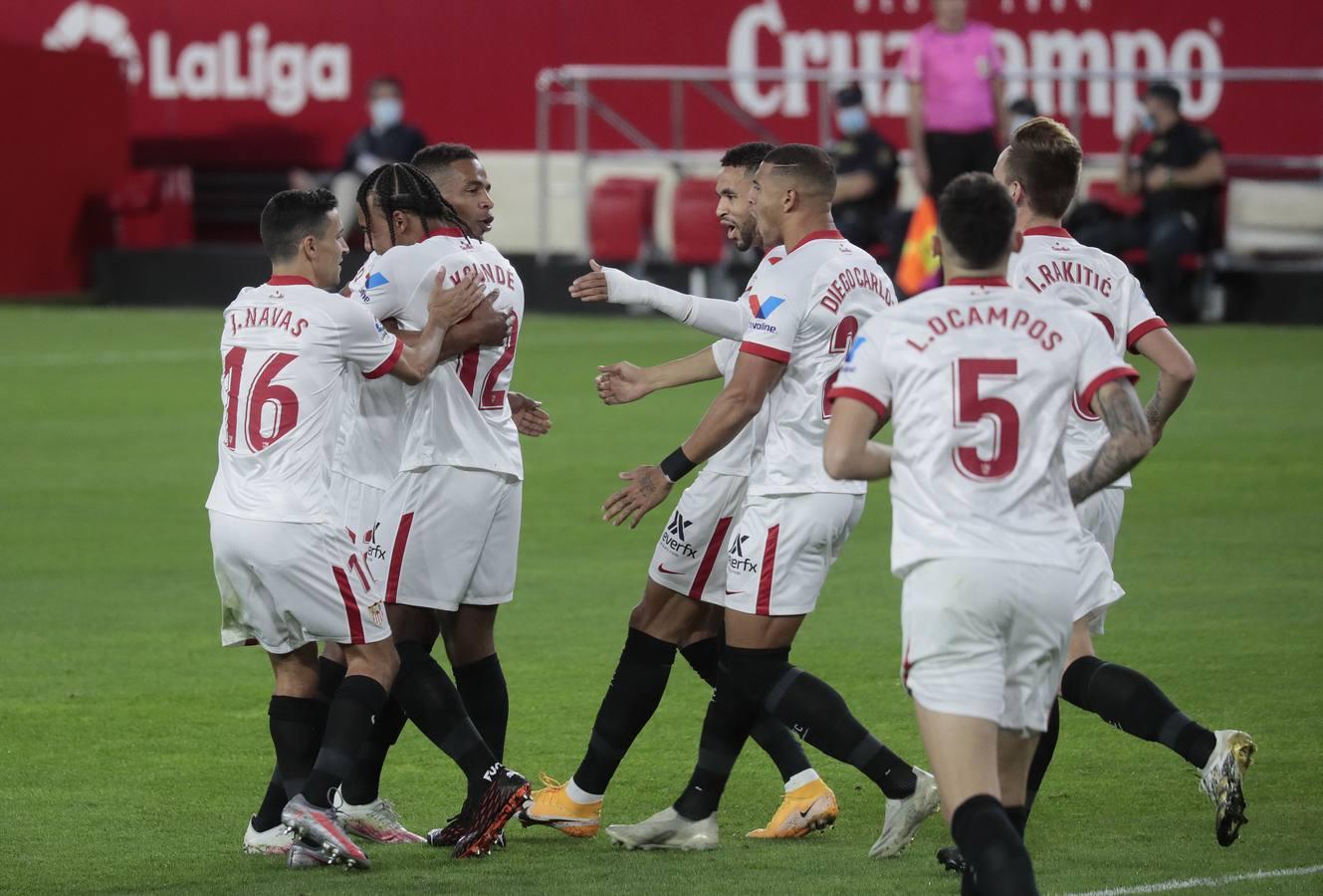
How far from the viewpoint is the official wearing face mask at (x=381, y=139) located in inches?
924

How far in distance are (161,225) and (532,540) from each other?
53.9 feet

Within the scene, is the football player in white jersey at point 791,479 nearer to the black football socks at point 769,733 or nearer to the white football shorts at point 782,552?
the white football shorts at point 782,552

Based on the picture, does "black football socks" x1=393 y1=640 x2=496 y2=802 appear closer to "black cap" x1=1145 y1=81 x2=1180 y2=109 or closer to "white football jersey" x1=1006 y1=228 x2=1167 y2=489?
"white football jersey" x1=1006 y1=228 x2=1167 y2=489

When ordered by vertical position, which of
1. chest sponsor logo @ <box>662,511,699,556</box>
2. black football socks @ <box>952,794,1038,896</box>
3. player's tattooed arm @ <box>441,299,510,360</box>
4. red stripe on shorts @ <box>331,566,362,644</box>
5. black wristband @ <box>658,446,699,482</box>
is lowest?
black football socks @ <box>952,794,1038,896</box>

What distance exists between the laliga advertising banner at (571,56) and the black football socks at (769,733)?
1653cm

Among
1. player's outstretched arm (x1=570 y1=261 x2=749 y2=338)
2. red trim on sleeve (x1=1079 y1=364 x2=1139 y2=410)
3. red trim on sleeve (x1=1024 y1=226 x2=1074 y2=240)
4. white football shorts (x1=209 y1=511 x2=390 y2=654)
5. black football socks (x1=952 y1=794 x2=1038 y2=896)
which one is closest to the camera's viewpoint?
black football socks (x1=952 y1=794 x2=1038 y2=896)

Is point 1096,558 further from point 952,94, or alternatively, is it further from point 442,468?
point 952,94

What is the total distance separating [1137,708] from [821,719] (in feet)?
2.88

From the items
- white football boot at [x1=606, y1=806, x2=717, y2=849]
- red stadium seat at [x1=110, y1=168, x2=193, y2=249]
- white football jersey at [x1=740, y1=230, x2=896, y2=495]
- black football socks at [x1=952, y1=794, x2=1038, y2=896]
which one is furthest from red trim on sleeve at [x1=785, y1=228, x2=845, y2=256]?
red stadium seat at [x1=110, y1=168, x2=193, y2=249]

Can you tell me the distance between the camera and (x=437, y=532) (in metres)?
6.44

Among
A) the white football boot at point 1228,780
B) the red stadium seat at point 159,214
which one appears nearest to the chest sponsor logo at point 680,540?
the white football boot at point 1228,780

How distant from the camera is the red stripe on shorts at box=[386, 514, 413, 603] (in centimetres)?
644

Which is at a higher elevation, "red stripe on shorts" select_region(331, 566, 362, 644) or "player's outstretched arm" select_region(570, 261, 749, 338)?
"player's outstretched arm" select_region(570, 261, 749, 338)

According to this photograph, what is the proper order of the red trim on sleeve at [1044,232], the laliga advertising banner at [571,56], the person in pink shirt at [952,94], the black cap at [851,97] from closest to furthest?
1. the red trim on sleeve at [1044,232]
2. the person in pink shirt at [952,94]
3. the black cap at [851,97]
4. the laliga advertising banner at [571,56]
